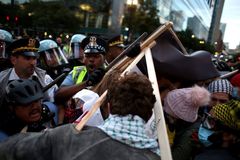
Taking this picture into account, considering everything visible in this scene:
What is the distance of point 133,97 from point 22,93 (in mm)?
916

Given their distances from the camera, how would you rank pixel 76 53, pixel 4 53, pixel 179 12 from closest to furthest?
pixel 4 53, pixel 76 53, pixel 179 12

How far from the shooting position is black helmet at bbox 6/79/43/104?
228 cm

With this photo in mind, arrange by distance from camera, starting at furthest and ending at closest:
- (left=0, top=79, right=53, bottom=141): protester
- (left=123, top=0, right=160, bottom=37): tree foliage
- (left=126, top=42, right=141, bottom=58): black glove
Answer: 1. (left=123, top=0, right=160, bottom=37): tree foliage
2. (left=0, top=79, right=53, bottom=141): protester
3. (left=126, top=42, right=141, bottom=58): black glove

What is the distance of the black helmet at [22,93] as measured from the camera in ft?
7.47

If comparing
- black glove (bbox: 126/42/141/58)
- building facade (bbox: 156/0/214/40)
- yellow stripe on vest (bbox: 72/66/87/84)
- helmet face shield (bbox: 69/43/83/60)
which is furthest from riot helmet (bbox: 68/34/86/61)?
building facade (bbox: 156/0/214/40)

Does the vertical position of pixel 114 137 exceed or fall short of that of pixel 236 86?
it exceeds it

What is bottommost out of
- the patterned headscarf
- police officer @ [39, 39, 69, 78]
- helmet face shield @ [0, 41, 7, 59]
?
police officer @ [39, 39, 69, 78]

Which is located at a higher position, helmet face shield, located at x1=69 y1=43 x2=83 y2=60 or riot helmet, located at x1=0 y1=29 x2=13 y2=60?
riot helmet, located at x1=0 y1=29 x2=13 y2=60

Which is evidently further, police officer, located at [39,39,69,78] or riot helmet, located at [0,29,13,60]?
police officer, located at [39,39,69,78]

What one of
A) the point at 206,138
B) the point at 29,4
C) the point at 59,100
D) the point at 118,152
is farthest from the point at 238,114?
the point at 29,4

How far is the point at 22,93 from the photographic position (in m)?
2.29

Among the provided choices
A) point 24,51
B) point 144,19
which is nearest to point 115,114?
point 24,51

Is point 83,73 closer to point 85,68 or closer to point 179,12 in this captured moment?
point 85,68

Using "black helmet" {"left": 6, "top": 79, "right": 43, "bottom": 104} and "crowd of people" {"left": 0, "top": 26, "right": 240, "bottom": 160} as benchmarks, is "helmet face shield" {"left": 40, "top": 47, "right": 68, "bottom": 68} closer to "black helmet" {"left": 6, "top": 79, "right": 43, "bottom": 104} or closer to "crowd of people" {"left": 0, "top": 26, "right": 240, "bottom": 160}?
"crowd of people" {"left": 0, "top": 26, "right": 240, "bottom": 160}
